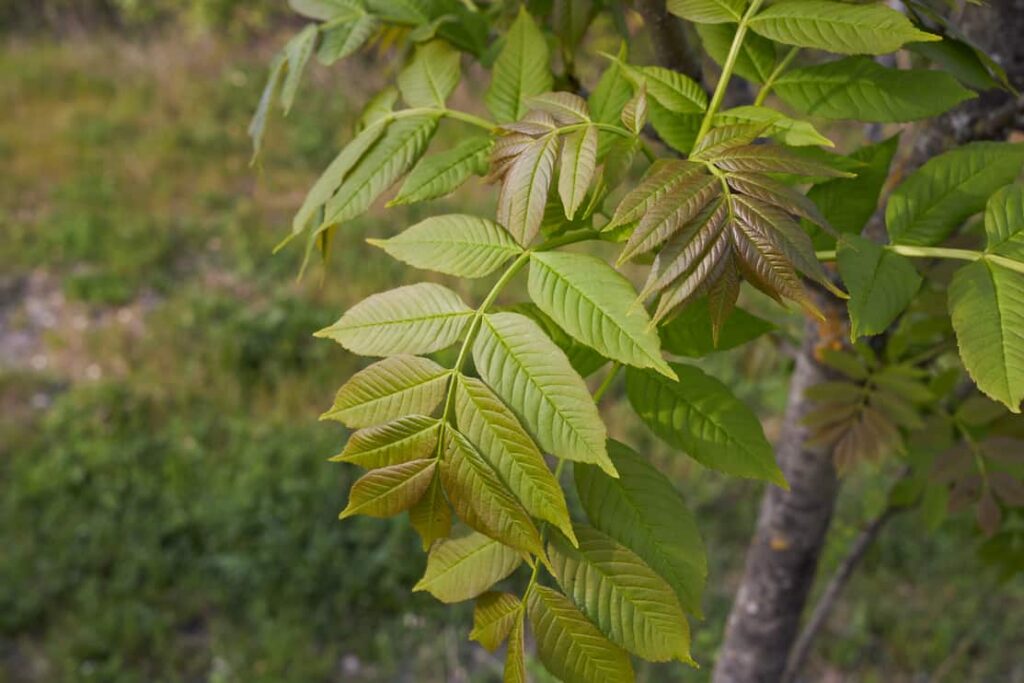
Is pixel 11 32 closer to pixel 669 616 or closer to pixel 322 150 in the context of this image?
pixel 322 150

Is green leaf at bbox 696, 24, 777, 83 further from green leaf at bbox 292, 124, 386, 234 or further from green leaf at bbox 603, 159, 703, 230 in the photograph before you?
green leaf at bbox 292, 124, 386, 234

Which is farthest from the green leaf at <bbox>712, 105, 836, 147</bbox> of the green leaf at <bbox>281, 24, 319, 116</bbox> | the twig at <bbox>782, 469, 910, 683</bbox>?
the twig at <bbox>782, 469, 910, 683</bbox>

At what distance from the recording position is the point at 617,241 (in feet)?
2.90

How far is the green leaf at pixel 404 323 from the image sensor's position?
86 centimetres

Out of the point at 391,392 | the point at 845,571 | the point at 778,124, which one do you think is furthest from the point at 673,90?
the point at 845,571

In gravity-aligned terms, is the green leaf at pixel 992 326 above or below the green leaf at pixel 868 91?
below

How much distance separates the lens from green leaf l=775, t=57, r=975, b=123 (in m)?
0.98

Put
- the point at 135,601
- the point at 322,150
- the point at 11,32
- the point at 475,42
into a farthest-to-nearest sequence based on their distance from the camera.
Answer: the point at 11,32 < the point at 322,150 < the point at 135,601 < the point at 475,42

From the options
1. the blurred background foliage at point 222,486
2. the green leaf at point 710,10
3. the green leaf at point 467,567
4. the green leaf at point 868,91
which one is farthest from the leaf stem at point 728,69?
the blurred background foliage at point 222,486

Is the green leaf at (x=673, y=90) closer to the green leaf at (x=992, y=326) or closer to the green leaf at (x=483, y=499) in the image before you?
the green leaf at (x=992, y=326)

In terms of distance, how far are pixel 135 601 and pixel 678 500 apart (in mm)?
3603

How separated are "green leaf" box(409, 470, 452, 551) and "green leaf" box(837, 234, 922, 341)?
1.33 feet

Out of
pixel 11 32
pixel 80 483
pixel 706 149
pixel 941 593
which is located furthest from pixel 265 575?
pixel 11 32

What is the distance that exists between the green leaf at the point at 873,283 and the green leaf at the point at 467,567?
40 centimetres
